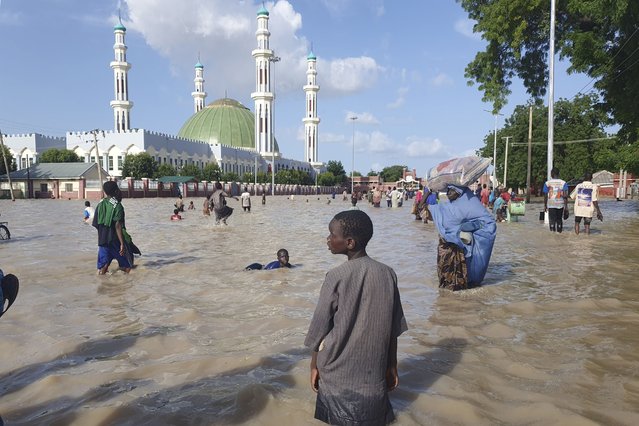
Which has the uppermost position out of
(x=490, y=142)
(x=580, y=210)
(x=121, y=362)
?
(x=490, y=142)

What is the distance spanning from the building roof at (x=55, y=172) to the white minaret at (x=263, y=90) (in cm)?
3116

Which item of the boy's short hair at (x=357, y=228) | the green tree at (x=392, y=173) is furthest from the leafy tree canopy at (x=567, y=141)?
the green tree at (x=392, y=173)

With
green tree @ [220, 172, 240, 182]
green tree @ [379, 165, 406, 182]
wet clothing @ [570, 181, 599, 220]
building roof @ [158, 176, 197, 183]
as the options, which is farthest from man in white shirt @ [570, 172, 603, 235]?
green tree @ [379, 165, 406, 182]

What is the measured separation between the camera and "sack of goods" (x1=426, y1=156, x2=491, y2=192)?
703 centimetres

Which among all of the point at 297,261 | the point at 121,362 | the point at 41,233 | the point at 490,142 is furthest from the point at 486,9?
the point at 490,142

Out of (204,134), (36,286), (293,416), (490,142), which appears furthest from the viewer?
(204,134)

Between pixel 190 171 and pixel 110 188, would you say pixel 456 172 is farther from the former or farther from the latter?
pixel 190 171

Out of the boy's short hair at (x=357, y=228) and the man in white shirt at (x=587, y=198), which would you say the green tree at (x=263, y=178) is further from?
the boy's short hair at (x=357, y=228)

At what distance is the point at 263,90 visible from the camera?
286ft

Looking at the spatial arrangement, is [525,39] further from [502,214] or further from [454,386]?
[454,386]

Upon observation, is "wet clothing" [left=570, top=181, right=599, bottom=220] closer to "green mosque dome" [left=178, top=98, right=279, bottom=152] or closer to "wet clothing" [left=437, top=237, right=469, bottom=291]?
"wet clothing" [left=437, top=237, right=469, bottom=291]

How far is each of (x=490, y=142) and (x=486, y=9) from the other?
3763 cm

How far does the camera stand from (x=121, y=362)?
4.04 meters

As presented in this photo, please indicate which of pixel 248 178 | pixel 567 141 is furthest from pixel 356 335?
pixel 248 178
